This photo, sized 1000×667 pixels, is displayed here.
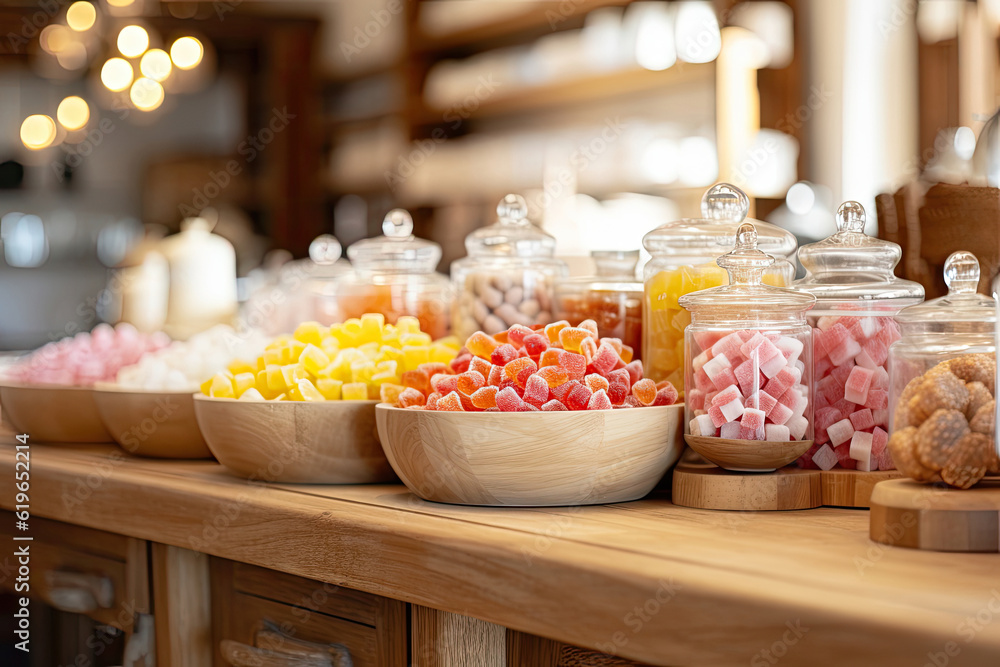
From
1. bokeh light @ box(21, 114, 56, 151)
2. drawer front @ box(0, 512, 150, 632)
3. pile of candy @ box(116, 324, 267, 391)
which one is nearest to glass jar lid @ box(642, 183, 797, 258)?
pile of candy @ box(116, 324, 267, 391)

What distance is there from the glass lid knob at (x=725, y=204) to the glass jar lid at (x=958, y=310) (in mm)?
289

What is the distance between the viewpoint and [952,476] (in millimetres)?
810

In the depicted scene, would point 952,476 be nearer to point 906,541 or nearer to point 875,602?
point 906,541

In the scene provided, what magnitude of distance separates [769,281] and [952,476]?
0.34m

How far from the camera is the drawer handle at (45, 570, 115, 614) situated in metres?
1.30

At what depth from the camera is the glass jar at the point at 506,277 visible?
132cm

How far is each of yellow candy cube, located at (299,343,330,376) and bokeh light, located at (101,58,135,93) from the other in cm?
225

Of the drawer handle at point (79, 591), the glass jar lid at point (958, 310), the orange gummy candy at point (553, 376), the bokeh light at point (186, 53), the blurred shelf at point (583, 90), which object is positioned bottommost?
the drawer handle at point (79, 591)

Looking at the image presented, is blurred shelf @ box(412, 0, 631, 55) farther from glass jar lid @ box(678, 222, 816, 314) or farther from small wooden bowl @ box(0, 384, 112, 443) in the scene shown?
glass jar lid @ box(678, 222, 816, 314)

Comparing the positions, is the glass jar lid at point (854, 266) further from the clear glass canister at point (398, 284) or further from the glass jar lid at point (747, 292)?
the clear glass canister at point (398, 284)

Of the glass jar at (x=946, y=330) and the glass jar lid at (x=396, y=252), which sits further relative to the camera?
the glass jar lid at (x=396, y=252)

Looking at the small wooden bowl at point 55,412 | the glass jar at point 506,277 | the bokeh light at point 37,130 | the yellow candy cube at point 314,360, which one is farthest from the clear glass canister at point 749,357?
the bokeh light at point 37,130

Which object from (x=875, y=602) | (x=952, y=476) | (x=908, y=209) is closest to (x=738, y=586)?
(x=875, y=602)

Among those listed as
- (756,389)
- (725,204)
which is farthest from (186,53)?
(756,389)
